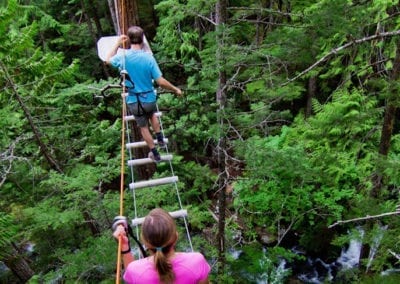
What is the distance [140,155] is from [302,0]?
601 cm

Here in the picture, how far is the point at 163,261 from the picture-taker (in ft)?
7.28

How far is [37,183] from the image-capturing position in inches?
294

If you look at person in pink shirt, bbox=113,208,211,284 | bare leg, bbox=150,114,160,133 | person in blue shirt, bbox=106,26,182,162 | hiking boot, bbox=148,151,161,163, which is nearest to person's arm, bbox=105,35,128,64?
person in blue shirt, bbox=106,26,182,162

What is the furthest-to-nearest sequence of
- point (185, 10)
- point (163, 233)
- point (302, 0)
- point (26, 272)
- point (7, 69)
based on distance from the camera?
point (302, 0) → point (26, 272) → point (185, 10) → point (7, 69) → point (163, 233)

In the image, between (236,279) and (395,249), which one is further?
(236,279)

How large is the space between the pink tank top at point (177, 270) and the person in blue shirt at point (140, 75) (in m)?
2.99

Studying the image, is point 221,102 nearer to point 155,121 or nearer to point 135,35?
point 155,121

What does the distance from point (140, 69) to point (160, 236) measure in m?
3.16

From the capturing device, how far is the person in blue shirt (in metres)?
4.88

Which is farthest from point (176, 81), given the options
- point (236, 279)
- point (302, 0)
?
point (236, 279)

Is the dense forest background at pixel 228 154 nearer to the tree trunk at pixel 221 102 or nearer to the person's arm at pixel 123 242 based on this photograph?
the tree trunk at pixel 221 102

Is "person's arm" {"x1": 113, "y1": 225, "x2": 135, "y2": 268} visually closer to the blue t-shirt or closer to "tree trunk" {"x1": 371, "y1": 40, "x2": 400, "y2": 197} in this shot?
the blue t-shirt

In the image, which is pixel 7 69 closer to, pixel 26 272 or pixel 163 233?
pixel 26 272

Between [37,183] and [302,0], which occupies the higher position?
[302,0]
